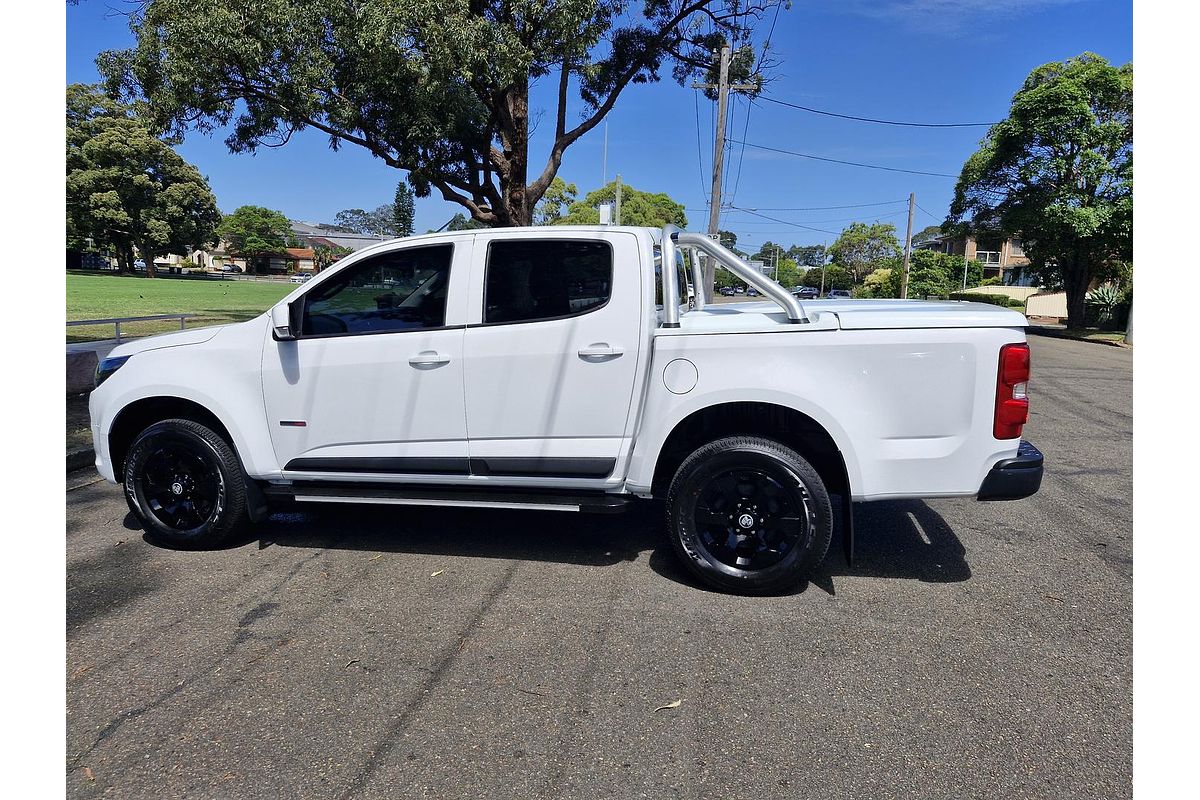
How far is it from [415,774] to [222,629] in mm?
1648

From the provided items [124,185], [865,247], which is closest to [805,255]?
[865,247]

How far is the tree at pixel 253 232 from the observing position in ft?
358

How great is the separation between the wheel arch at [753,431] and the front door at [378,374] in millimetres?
1217

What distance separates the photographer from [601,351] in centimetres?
421

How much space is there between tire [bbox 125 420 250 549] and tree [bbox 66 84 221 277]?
6619 cm

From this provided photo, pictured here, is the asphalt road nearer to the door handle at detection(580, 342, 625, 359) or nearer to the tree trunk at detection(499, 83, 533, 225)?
the door handle at detection(580, 342, 625, 359)

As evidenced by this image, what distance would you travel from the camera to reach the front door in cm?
446

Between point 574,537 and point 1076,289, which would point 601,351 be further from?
point 1076,289

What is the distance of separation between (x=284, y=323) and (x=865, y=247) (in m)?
87.5

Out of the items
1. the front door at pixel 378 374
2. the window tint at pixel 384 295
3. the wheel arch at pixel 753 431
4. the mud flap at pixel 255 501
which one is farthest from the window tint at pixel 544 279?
the mud flap at pixel 255 501

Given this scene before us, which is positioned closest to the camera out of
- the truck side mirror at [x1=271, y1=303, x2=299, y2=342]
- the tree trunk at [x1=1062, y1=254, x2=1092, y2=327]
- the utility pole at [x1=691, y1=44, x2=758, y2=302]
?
the truck side mirror at [x1=271, y1=303, x2=299, y2=342]

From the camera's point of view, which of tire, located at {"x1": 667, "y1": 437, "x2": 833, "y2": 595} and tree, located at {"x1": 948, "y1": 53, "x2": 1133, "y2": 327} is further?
tree, located at {"x1": 948, "y1": 53, "x2": 1133, "y2": 327}

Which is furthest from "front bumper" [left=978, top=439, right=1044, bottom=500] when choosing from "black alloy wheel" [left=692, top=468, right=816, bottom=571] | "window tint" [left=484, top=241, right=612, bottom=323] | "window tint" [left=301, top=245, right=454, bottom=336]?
"window tint" [left=301, top=245, right=454, bottom=336]

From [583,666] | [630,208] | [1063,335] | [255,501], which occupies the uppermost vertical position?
[630,208]
